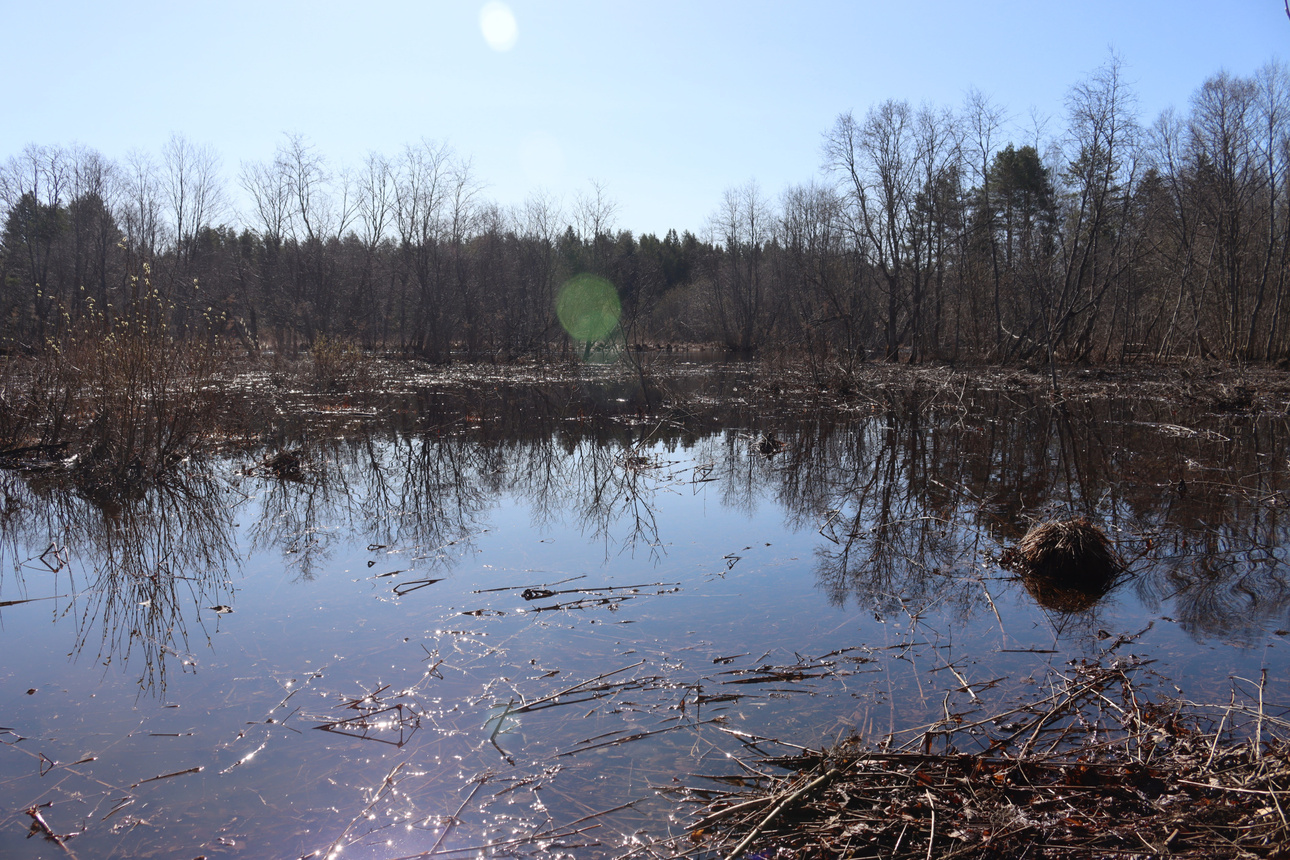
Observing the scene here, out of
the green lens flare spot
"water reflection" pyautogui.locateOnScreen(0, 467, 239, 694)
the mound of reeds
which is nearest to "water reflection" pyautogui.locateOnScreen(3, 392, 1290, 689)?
"water reflection" pyautogui.locateOnScreen(0, 467, 239, 694)

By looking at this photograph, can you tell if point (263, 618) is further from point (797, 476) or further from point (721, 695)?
point (797, 476)

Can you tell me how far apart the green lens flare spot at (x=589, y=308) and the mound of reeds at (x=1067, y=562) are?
1301 inches

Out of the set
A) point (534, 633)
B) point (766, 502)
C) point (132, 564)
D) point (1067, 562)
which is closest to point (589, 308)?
point (766, 502)

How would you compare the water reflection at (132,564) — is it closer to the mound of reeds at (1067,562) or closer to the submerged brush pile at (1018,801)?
the submerged brush pile at (1018,801)

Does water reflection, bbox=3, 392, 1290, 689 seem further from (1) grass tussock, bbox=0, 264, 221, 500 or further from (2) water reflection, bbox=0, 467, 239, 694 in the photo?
(1) grass tussock, bbox=0, 264, 221, 500

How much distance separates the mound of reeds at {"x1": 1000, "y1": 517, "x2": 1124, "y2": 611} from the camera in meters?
5.45

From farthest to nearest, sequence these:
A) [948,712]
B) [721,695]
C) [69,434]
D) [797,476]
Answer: [69,434]
[797,476]
[721,695]
[948,712]

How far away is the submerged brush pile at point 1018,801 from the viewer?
243 centimetres

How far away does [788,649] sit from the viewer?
441cm

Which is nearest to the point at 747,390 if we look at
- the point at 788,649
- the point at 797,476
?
the point at 797,476

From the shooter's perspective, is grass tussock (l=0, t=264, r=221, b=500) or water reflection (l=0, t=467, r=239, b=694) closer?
water reflection (l=0, t=467, r=239, b=694)

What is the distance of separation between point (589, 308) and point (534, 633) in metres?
35.7

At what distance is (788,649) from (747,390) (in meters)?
17.3

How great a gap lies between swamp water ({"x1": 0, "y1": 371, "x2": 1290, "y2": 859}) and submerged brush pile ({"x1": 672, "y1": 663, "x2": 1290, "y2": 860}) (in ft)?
0.78
